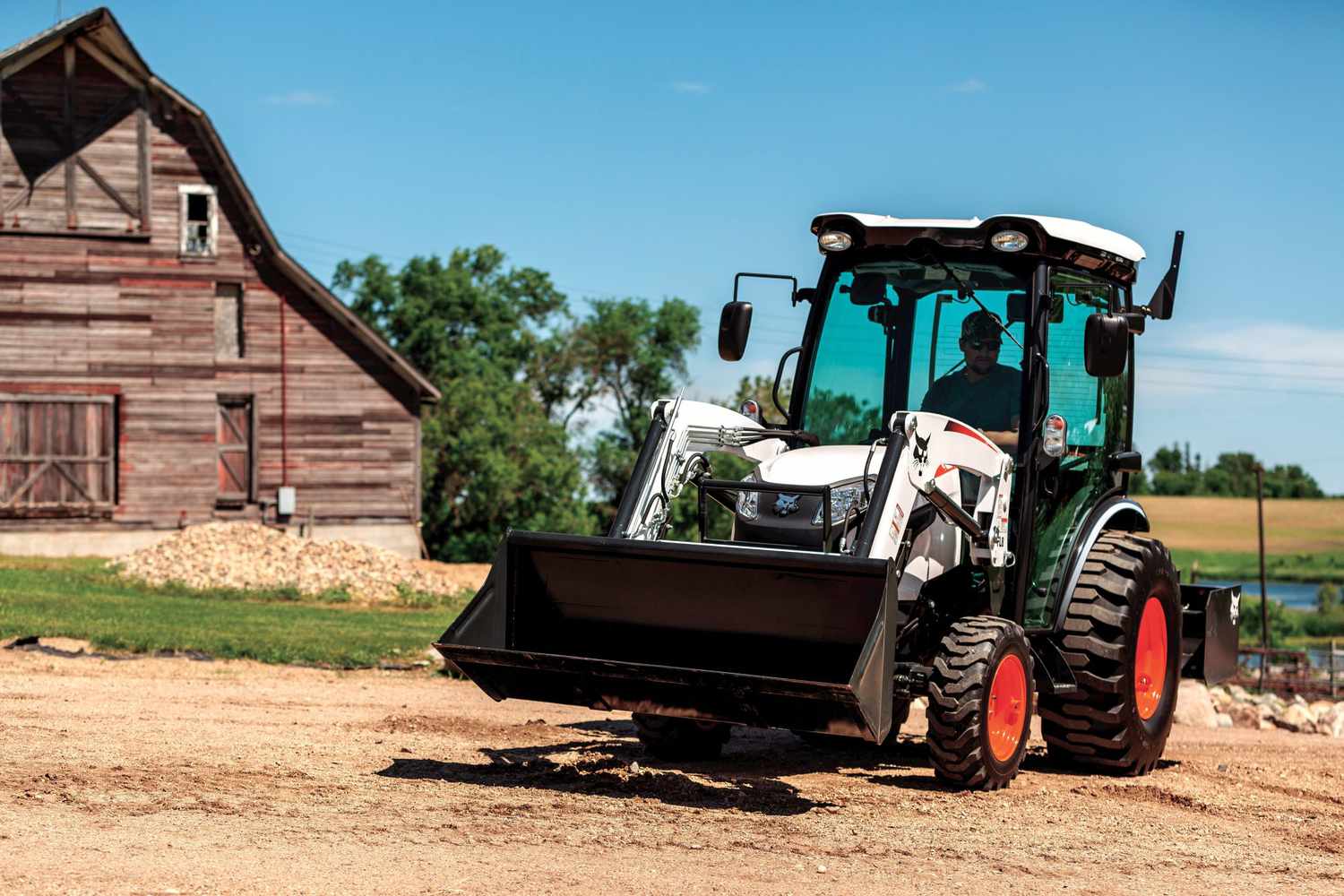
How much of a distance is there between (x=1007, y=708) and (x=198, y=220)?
28326 mm

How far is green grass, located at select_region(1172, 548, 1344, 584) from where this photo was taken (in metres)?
91.5

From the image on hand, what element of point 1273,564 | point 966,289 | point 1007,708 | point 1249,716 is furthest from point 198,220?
point 1273,564

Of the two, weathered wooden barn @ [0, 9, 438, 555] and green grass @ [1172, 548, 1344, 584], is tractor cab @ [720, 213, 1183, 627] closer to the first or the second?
weathered wooden barn @ [0, 9, 438, 555]

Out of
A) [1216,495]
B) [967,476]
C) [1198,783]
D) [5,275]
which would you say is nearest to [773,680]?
[967,476]

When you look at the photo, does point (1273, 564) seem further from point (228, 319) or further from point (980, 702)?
point (980, 702)

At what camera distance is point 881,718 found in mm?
8320

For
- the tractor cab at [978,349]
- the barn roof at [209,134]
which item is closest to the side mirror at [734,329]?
the tractor cab at [978,349]

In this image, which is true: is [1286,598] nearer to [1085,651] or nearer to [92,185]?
[92,185]

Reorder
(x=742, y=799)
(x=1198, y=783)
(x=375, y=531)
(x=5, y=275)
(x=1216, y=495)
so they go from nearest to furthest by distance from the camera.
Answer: (x=742, y=799) → (x=1198, y=783) → (x=5, y=275) → (x=375, y=531) → (x=1216, y=495)

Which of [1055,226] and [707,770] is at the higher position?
[1055,226]

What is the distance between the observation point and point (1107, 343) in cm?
948

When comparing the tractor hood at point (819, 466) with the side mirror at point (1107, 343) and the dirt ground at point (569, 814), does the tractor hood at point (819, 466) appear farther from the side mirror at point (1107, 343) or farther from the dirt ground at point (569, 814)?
the dirt ground at point (569, 814)

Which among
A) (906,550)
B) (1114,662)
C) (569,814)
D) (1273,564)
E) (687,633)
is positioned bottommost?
(1273,564)

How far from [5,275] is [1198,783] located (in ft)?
92.3
